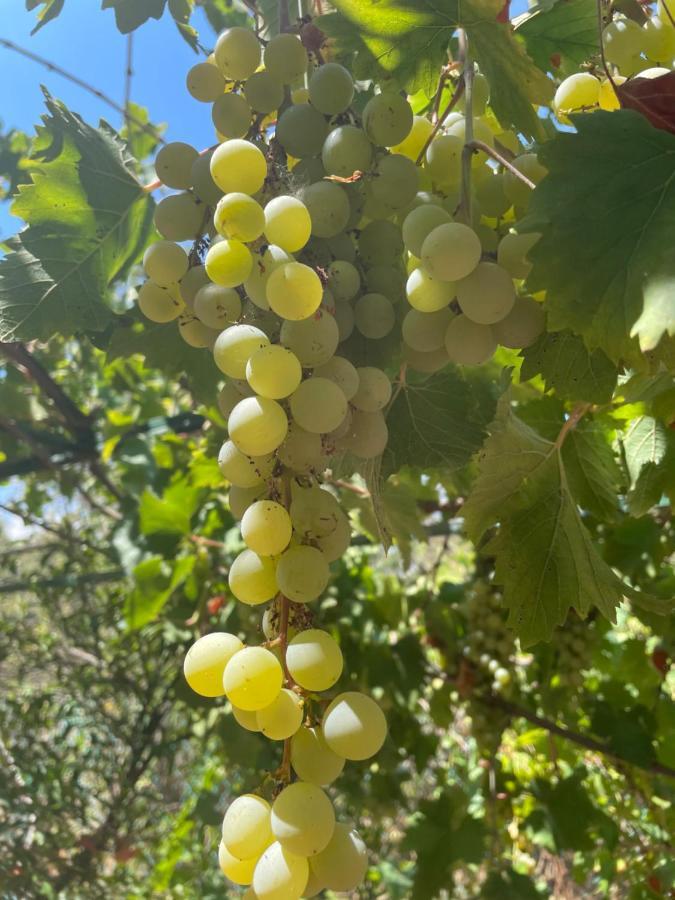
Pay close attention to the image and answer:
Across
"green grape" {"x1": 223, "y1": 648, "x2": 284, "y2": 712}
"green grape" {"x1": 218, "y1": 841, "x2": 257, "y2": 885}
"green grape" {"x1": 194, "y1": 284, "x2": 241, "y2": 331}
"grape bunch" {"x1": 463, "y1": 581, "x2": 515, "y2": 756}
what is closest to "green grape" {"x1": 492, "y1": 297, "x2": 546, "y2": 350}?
"green grape" {"x1": 194, "y1": 284, "x2": 241, "y2": 331}

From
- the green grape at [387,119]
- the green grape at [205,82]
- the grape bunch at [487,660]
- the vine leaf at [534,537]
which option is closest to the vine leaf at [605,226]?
the green grape at [387,119]

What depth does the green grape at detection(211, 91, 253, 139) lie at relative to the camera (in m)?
0.61

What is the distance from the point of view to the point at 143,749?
6.15 feet

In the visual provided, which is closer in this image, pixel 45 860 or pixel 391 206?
pixel 391 206

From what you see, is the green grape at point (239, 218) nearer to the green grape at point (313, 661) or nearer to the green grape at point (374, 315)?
the green grape at point (374, 315)

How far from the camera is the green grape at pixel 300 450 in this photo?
0.48 meters

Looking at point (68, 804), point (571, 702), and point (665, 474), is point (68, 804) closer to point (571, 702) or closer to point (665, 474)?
point (571, 702)

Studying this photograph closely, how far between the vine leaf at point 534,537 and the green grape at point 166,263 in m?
0.34

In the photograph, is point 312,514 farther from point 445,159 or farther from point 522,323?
point 445,159

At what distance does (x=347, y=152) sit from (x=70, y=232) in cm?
43

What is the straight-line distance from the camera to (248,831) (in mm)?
410

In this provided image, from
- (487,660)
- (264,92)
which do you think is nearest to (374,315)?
(264,92)

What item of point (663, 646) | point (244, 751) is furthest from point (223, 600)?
point (663, 646)

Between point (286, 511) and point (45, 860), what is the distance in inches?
59.9
